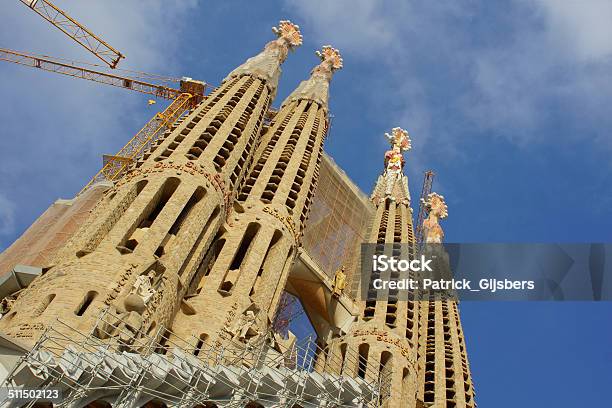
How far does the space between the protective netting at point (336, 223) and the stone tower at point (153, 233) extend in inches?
340

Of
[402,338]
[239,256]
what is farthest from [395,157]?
[239,256]

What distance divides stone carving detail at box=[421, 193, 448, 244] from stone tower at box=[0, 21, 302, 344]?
21.7m

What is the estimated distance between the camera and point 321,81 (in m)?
49.0

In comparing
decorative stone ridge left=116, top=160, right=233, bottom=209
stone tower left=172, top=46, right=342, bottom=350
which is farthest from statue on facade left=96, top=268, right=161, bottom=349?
decorative stone ridge left=116, top=160, right=233, bottom=209

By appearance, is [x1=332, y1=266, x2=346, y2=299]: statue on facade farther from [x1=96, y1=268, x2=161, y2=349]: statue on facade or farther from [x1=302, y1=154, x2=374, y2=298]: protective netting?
[x1=96, y1=268, x2=161, y2=349]: statue on facade

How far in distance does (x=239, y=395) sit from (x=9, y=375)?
5313mm

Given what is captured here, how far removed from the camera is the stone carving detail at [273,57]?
39.7 metres

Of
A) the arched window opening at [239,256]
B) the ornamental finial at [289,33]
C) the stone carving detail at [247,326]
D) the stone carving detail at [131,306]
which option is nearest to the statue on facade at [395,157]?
the ornamental finial at [289,33]

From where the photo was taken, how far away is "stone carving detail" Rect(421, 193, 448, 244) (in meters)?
54.5

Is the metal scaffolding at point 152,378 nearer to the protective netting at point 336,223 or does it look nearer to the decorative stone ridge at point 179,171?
the decorative stone ridge at point 179,171

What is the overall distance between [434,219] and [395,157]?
497cm

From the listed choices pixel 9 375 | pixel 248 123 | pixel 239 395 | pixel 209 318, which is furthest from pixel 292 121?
pixel 9 375

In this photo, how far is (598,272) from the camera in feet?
84.2

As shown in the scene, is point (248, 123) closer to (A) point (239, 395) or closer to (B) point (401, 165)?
(A) point (239, 395)
